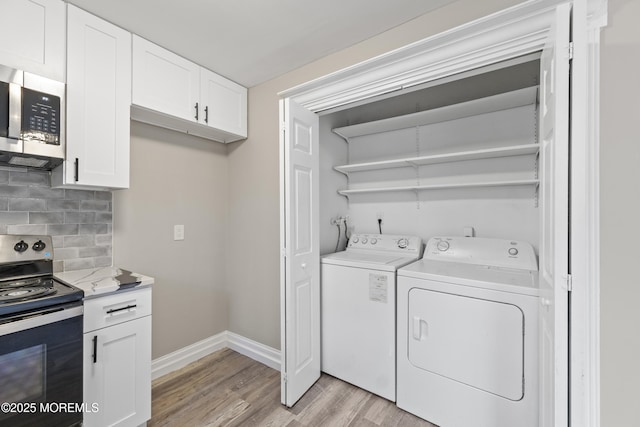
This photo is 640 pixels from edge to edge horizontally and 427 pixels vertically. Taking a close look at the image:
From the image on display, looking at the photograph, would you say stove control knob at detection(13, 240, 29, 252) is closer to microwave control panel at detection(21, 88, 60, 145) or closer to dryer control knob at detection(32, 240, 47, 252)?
dryer control knob at detection(32, 240, 47, 252)

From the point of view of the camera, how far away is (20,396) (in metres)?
1.15

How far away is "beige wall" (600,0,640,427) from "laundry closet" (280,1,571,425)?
0.81 ft

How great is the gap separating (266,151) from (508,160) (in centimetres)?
199

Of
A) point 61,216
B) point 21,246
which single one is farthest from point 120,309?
point 61,216

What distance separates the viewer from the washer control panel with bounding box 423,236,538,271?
72.7 inches

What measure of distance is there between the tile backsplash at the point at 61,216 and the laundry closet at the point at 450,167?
4.26ft

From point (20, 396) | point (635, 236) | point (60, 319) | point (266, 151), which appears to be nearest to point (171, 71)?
point (266, 151)

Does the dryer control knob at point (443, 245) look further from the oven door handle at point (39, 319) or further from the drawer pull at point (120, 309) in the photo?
the oven door handle at point (39, 319)

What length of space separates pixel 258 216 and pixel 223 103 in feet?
3.43

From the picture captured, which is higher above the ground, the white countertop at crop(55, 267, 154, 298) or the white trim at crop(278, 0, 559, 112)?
the white trim at crop(278, 0, 559, 112)

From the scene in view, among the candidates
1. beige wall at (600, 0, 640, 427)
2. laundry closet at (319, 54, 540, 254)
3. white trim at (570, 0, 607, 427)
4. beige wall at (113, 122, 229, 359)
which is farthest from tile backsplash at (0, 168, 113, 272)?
beige wall at (600, 0, 640, 427)

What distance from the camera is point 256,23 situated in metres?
1.74

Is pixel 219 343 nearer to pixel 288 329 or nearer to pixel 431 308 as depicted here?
pixel 288 329

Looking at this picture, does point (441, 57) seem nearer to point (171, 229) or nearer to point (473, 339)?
point (473, 339)
